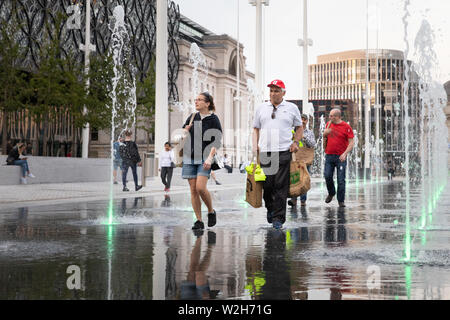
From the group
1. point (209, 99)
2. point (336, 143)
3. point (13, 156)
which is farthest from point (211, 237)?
point (13, 156)

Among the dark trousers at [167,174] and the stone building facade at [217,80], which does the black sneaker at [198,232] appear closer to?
the dark trousers at [167,174]

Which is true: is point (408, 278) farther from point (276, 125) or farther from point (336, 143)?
point (336, 143)

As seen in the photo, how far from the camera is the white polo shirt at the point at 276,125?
838 cm

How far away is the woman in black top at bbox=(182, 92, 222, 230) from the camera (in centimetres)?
830

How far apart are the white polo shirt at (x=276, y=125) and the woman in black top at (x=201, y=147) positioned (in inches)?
21.4

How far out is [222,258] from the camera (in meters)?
5.97

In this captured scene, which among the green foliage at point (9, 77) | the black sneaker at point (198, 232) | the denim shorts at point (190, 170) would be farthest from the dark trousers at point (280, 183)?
the green foliage at point (9, 77)

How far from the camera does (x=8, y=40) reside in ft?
93.7

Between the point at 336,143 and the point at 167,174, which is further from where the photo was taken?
the point at 167,174

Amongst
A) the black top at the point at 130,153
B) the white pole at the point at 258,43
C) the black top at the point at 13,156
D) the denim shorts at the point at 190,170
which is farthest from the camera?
the white pole at the point at 258,43

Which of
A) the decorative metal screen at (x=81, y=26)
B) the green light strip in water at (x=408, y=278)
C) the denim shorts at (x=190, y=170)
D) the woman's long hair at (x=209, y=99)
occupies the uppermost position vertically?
the decorative metal screen at (x=81, y=26)

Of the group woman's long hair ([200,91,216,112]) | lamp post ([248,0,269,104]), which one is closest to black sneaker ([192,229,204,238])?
woman's long hair ([200,91,216,112])

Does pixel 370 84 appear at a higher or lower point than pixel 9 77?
higher

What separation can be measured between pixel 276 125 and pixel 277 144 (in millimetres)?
247
